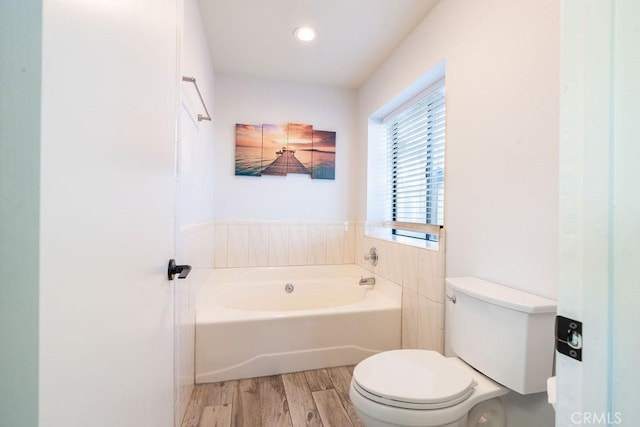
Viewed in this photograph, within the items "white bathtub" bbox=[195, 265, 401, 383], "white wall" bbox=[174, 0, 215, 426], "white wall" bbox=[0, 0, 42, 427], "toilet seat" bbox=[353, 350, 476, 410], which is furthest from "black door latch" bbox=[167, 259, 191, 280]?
"white bathtub" bbox=[195, 265, 401, 383]

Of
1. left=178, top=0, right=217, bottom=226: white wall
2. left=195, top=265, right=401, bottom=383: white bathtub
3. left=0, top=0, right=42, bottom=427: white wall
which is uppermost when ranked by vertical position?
left=178, top=0, right=217, bottom=226: white wall

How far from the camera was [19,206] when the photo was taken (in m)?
0.32

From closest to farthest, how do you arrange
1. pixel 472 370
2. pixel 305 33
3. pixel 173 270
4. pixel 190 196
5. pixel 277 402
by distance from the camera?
pixel 173 270
pixel 472 370
pixel 277 402
pixel 190 196
pixel 305 33

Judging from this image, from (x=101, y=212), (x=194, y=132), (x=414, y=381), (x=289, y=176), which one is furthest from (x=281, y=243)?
(x=101, y=212)

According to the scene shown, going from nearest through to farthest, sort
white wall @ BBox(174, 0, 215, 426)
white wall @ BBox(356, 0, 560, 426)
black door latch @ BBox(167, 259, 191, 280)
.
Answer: black door latch @ BBox(167, 259, 191, 280), white wall @ BBox(356, 0, 560, 426), white wall @ BBox(174, 0, 215, 426)

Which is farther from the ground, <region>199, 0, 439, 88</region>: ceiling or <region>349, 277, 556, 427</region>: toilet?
<region>199, 0, 439, 88</region>: ceiling

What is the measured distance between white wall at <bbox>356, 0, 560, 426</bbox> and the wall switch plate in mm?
701

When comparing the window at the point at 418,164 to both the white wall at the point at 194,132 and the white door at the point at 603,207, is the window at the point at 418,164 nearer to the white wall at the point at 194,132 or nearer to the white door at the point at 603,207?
the white door at the point at 603,207

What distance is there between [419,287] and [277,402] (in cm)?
108

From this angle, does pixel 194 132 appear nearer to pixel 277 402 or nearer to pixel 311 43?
pixel 311 43

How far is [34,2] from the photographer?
1.04 feet

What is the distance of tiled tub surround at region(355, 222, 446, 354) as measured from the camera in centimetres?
158

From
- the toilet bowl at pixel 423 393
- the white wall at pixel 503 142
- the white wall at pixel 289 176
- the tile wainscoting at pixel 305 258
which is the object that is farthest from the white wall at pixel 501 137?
the white wall at pixel 289 176

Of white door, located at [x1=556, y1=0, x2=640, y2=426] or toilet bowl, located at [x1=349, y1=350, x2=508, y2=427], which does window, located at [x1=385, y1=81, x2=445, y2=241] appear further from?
white door, located at [x1=556, y1=0, x2=640, y2=426]
